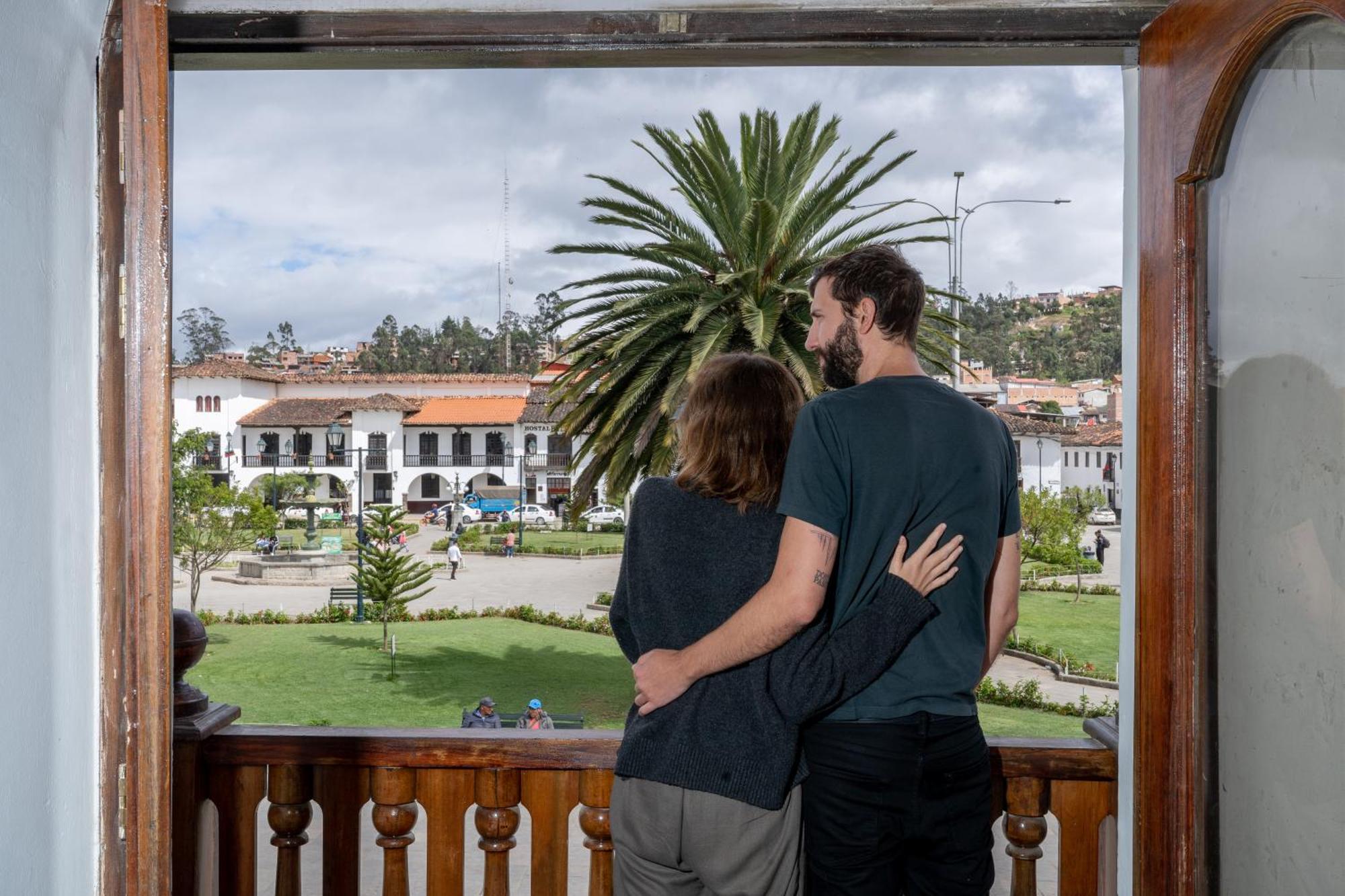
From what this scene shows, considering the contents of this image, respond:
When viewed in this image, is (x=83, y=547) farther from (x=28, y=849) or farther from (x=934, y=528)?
(x=934, y=528)

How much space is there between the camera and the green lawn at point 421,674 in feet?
69.7

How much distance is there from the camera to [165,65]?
1.20 metres

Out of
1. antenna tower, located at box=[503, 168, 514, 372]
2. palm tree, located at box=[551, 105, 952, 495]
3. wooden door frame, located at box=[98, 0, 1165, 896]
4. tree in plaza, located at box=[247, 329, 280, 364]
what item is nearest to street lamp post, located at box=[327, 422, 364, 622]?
tree in plaza, located at box=[247, 329, 280, 364]

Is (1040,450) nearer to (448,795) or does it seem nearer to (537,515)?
(448,795)

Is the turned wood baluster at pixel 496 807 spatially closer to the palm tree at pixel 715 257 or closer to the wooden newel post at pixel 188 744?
the wooden newel post at pixel 188 744

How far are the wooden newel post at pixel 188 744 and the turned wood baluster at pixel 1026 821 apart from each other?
4.28ft

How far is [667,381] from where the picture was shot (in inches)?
395

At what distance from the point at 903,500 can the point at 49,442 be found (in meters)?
1.06

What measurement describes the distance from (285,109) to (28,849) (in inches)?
1491

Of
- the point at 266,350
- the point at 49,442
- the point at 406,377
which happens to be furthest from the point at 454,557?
the point at 49,442

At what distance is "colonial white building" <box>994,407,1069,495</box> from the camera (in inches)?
749

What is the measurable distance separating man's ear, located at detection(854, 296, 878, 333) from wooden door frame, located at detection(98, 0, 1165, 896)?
1.31 feet

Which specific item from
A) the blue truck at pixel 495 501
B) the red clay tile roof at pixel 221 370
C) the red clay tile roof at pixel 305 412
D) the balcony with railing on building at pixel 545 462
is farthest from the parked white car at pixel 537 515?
the red clay tile roof at pixel 221 370

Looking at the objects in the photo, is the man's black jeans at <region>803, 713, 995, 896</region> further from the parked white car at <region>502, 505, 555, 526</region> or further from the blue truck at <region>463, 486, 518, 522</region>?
the parked white car at <region>502, 505, 555, 526</region>
